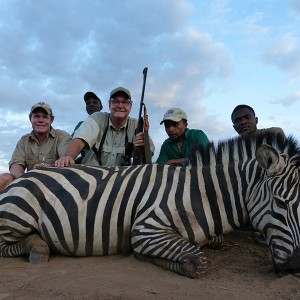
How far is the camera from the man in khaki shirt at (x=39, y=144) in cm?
557

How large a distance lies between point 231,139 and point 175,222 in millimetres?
994

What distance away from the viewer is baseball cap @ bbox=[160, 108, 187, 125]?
18.7 ft

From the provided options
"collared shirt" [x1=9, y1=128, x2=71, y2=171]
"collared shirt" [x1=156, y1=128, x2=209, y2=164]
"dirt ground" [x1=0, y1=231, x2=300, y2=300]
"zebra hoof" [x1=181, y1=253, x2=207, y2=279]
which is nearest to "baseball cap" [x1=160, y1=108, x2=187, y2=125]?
"collared shirt" [x1=156, y1=128, x2=209, y2=164]

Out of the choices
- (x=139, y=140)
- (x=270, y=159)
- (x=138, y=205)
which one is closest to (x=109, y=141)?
(x=139, y=140)

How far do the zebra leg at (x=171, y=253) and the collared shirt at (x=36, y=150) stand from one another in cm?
276

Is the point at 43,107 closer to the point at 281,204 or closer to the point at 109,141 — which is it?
the point at 109,141

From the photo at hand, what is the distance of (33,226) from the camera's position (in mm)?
3604

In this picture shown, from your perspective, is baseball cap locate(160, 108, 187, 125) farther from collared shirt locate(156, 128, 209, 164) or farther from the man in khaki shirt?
the man in khaki shirt

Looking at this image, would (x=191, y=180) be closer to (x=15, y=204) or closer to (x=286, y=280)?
(x=286, y=280)

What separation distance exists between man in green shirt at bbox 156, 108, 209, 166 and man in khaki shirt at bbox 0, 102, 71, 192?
150 cm

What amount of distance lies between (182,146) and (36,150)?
2.14 m

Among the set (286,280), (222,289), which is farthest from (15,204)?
(286,280)

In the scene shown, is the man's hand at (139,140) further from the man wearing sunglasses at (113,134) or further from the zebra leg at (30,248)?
the zebra leg at (30,248)

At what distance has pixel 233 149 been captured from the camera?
3609mm
